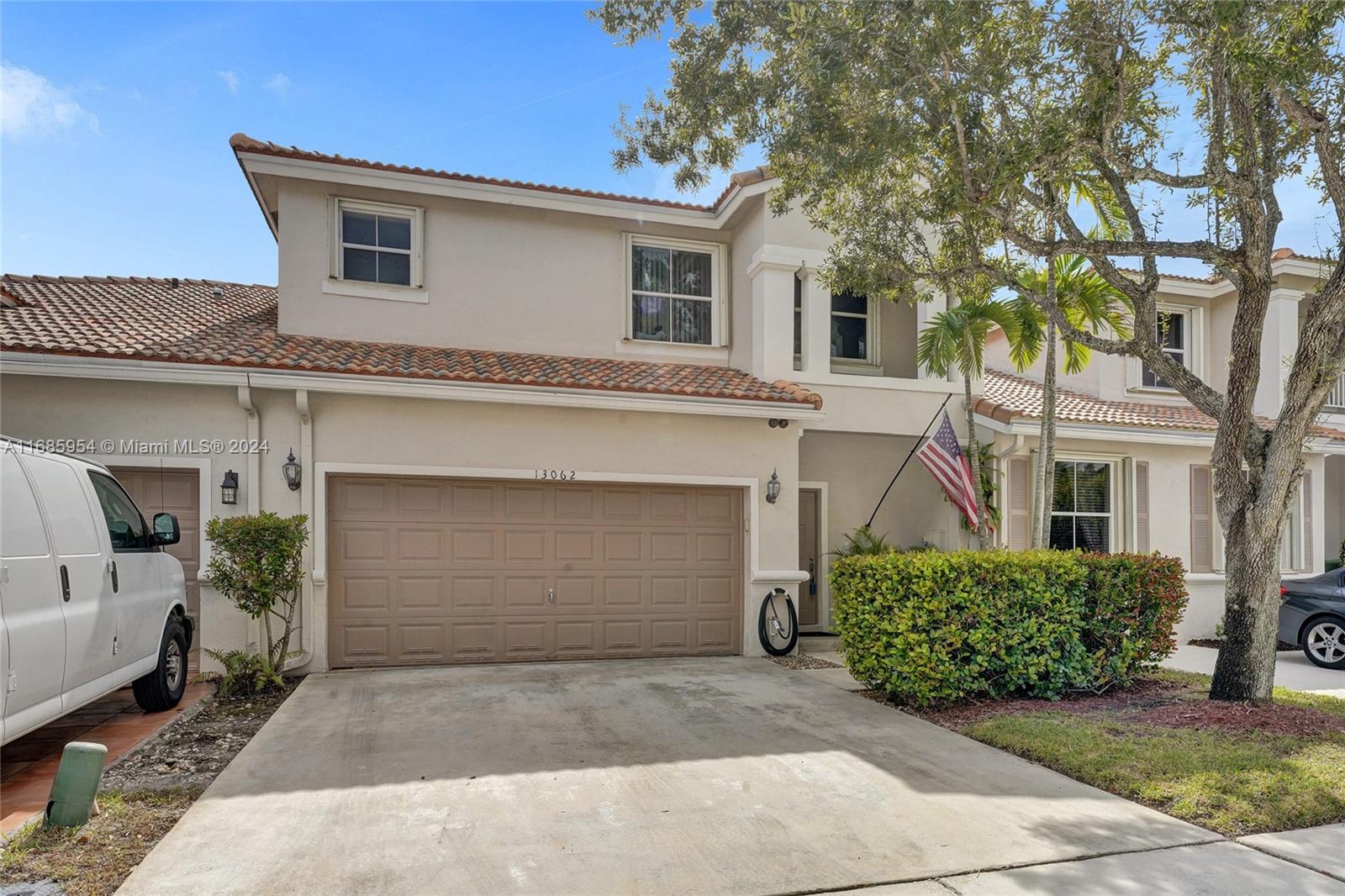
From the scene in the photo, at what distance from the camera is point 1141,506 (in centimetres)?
1324

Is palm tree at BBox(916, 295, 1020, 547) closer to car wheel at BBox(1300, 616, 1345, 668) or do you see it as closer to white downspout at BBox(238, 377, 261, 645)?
car wheel at BBox(1300, 616, 1345, 668)

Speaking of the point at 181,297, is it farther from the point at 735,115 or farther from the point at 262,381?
the point at 735,115

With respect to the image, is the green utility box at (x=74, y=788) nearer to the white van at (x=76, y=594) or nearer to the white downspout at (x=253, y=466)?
the white van at (x=76, y=594)

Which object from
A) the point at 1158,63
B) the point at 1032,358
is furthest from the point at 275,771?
the point at 1032,358

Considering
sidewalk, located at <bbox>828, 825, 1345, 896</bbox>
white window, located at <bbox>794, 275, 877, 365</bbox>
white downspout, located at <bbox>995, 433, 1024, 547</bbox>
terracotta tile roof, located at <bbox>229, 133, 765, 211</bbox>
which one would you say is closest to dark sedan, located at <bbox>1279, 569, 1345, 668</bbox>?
white downspout, located at <bbox>995, 433, 1024, 547</bbox>

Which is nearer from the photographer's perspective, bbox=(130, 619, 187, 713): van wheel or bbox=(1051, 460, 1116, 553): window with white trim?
bbox=(130, 619, 187, 713): van wheel

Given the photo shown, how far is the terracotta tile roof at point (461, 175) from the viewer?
1056 centimetres

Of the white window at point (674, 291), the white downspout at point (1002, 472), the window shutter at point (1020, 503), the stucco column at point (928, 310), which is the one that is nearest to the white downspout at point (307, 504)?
the white window at point (674, 291)

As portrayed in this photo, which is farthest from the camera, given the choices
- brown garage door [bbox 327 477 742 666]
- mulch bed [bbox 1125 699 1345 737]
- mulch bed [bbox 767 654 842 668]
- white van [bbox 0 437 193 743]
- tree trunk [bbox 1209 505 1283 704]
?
mulch bed [bbox 767 654 842 668]

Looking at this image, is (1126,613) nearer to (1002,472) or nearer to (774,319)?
(1002,472)

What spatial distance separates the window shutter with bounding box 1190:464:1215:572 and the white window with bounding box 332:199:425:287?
12.6 meters

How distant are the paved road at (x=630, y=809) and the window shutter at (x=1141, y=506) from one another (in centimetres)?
784

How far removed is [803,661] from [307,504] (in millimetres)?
6214

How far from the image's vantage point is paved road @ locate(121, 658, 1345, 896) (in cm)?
410
